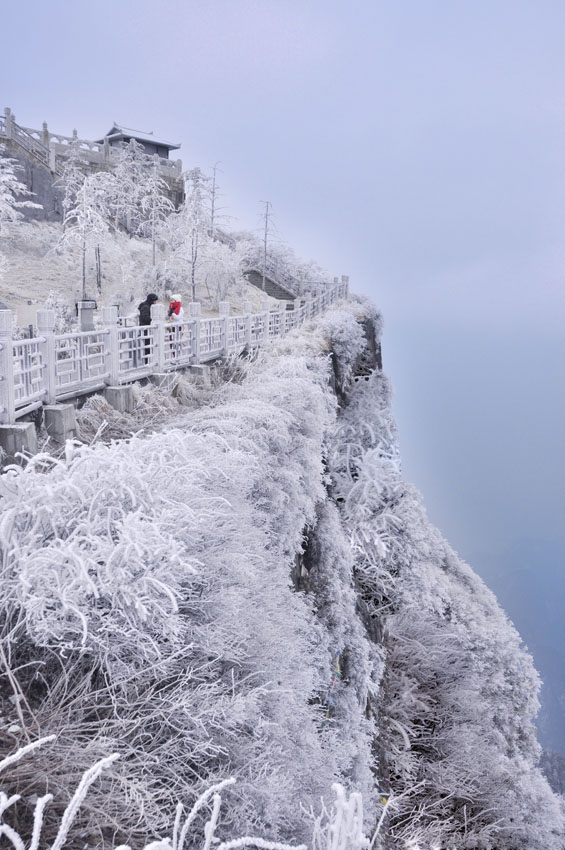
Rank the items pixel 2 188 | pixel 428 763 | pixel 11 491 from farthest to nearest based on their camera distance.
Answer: pixel 2 188 < pixel 428 763 < pixel 11 491

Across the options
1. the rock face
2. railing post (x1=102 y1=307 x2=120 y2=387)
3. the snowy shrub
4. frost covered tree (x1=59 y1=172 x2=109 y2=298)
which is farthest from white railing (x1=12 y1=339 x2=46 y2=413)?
the rock face

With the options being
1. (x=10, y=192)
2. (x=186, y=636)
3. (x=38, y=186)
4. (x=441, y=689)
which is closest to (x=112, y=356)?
(x=186, y=636)

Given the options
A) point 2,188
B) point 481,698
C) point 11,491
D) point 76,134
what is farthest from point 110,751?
point 76,134

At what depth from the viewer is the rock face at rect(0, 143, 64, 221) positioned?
35938 millimetres

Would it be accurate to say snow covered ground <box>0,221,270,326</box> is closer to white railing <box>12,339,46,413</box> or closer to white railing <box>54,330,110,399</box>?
white railing <box>54,330,110,399</box>

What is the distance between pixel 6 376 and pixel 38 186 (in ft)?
122

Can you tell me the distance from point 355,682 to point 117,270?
34608mm

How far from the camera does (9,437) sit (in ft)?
18.4

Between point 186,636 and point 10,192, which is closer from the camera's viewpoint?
point 186,636

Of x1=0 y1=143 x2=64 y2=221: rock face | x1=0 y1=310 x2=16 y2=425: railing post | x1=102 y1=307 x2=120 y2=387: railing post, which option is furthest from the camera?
x1=0 y1=143 x2=64 y2=221: rock face

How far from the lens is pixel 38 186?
122ft

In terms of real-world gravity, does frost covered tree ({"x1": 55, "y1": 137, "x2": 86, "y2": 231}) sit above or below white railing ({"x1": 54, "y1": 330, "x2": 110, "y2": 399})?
above

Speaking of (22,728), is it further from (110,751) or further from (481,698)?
(481,698)

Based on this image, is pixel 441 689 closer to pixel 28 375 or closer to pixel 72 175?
pixel 28 375
